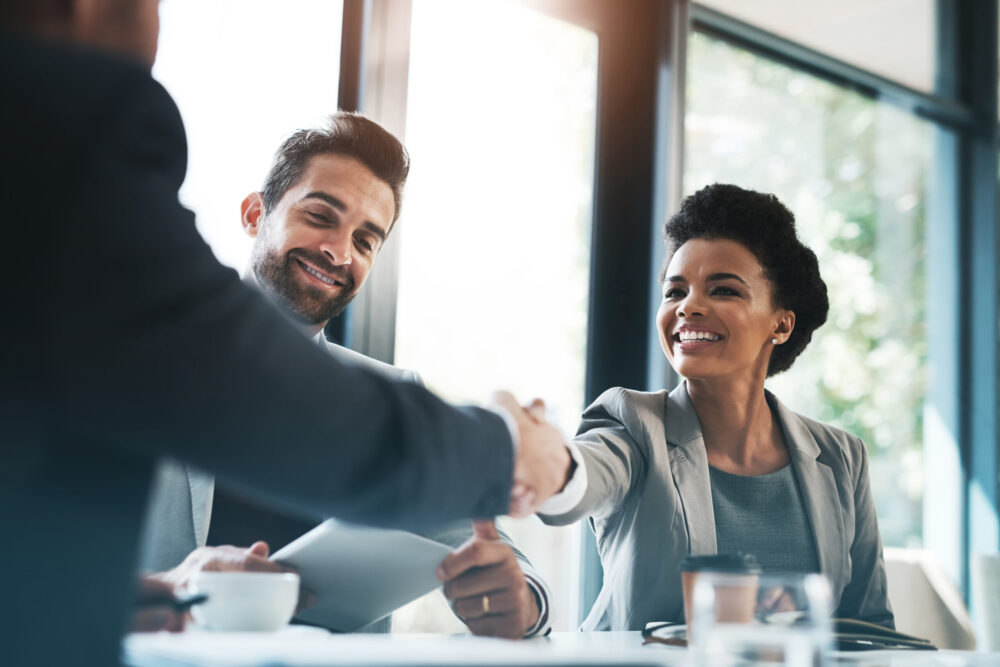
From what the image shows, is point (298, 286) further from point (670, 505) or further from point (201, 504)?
point (670, 505)

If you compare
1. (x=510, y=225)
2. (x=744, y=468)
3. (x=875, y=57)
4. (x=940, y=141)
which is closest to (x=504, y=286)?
(x=510, y=225)

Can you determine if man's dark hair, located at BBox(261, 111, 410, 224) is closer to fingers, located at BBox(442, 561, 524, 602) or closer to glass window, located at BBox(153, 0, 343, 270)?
glass window, located at BBox(153, 0, 343, 270)

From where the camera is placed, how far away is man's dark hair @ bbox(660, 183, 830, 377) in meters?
2.28

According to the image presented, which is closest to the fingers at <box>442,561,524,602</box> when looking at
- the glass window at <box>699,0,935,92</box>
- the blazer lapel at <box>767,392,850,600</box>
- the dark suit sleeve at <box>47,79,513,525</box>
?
the dark suit sleeve at <box>47,79,513,525</box>

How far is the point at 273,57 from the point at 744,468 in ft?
5.32

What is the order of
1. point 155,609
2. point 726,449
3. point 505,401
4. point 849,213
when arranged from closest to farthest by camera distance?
1. point 155,609
2. point 505,401
3. point 726,449
4. point 849,213

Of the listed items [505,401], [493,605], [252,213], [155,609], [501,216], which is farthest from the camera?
[501,216]

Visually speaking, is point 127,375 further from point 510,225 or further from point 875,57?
point 875,57

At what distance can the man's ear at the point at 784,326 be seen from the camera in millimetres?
2346

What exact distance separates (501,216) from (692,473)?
4.14 ft

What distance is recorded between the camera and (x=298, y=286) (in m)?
2.10

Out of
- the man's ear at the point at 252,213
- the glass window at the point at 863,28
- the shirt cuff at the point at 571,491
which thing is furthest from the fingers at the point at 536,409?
the glass window at the point at 863,28

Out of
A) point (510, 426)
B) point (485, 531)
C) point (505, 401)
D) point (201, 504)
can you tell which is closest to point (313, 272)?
point (201, 504)

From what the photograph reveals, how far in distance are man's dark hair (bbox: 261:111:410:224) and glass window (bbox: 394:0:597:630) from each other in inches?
18.6
